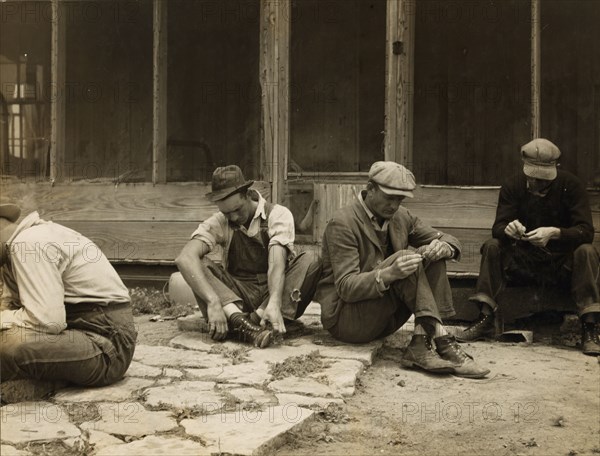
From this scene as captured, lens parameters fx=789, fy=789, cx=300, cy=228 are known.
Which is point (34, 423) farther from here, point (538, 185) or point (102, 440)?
point (538, 185)

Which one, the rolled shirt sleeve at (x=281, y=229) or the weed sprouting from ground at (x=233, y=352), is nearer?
the weed sprouting from ground at (x=233, y=352)

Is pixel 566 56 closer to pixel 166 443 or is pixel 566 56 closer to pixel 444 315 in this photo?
pixel 444 315

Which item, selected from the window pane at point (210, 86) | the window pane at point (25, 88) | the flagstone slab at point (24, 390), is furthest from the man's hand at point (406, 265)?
the window pane at point (210, 86)

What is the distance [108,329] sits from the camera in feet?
13.1

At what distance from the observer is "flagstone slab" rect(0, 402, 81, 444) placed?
3324mm

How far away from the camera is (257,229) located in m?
5.39

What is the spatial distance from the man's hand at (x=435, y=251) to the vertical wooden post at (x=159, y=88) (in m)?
3.09

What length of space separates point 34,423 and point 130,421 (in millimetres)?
417

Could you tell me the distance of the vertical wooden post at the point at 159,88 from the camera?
6.97 m

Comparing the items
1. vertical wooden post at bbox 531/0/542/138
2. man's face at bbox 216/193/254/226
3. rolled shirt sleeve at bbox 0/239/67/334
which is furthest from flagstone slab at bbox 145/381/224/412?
vertical wooden post at bbox 531/0/542/138

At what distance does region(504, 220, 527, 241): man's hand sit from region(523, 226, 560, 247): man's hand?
0.14 feet

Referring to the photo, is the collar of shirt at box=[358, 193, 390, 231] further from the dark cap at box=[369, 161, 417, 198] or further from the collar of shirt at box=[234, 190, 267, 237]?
the collar of shirt at box=[234, 190, 267, 237]

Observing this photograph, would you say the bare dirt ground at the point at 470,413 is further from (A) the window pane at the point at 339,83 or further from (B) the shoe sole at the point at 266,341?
(A) the window pane at the point at 339,83

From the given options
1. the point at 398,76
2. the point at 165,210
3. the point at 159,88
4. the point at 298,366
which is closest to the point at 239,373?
the point at 298,366
